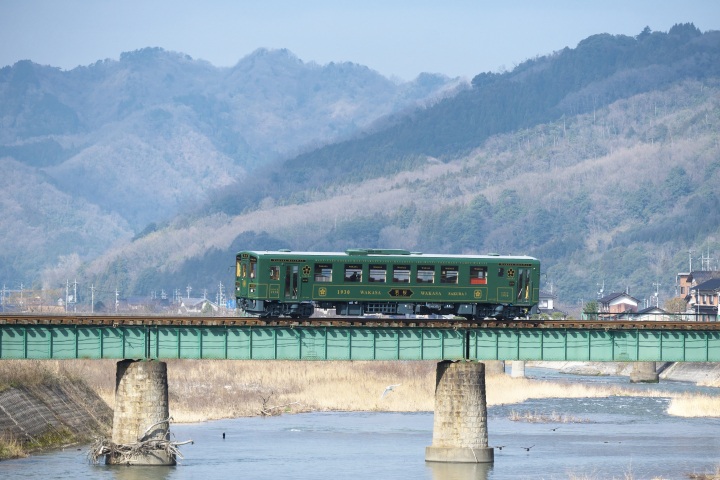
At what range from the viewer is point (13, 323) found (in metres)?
78.4

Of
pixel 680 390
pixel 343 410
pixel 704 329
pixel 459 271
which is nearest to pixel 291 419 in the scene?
pixel 343 410

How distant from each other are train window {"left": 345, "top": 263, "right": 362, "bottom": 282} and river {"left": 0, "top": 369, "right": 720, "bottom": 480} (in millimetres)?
10669

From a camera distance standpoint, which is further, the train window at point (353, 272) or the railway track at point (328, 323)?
the train window at point (353, 272)

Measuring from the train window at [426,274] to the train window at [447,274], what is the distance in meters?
0.53

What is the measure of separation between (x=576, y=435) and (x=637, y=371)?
61.5m

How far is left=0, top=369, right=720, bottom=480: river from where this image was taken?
7994 centimetres

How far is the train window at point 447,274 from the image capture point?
8556 cm

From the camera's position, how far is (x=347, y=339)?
81.5m

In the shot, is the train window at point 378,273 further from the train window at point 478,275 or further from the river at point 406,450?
the river at point 406,450

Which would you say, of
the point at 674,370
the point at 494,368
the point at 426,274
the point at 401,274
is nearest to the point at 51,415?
the point at 401,274

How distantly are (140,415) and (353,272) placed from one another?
580 inches

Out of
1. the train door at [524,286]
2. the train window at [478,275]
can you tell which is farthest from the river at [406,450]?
the train window at [478,275]

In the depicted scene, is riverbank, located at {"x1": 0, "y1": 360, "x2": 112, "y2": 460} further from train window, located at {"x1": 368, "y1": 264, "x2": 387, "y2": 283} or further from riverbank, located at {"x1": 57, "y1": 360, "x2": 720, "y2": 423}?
train window, located at {"x1": 368, "y1": 264, "x2": 387, "y2": 283}

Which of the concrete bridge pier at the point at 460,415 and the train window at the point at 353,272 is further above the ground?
the train window at the point at 353,272
